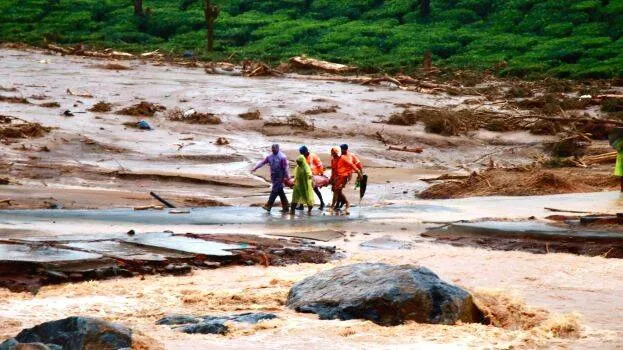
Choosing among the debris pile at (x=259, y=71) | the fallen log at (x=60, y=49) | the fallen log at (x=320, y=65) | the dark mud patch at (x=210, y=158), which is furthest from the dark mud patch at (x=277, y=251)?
the fallen log at (x=60, y=49)

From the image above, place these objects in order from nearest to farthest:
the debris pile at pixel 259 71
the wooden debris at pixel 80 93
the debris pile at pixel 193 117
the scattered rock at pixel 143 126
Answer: the scattered rock at pixel 143 126 < the debris pile at pixel 193 117 < the wooden debris at pixel 80 93 < the debris pile at pixel 259 71

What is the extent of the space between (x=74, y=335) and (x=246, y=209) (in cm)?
1265

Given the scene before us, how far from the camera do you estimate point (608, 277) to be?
55.4 feet

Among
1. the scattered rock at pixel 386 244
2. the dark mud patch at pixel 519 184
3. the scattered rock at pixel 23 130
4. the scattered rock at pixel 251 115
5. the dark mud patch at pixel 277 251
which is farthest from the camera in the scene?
the scattered rock at pixel 251 115

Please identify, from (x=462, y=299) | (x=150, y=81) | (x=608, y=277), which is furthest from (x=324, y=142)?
(x=462, y=299)

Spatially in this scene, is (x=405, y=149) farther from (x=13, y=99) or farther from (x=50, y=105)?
(x=13, y=99)

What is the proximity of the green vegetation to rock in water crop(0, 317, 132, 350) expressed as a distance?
3603cm

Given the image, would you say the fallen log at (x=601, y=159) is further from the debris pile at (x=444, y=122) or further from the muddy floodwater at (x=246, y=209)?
the debris pile at (x=444, y=122)

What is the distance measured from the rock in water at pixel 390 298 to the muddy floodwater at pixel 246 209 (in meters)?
0.19

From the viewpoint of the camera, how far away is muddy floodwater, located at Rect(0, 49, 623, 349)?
13.7m

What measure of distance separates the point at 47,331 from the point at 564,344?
532cm

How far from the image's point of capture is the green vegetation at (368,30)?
161 feet

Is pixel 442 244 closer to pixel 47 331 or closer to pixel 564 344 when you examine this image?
pixel 564 344

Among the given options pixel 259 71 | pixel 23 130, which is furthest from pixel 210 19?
pixel 23 130
